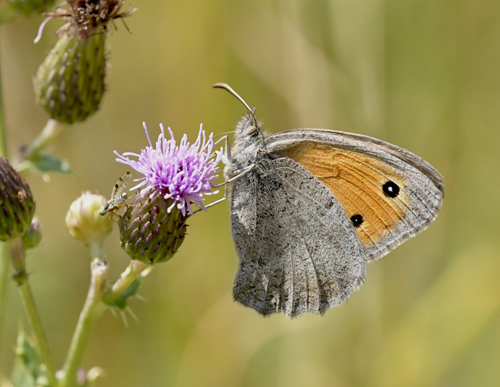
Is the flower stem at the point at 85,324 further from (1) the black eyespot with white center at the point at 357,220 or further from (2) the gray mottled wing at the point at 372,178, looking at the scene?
(1) the black eyespot with white center at the point at 357,220

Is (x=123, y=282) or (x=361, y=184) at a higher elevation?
(x=361, y=184)

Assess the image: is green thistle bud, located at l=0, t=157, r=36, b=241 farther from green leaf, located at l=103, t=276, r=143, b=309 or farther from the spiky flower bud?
green leaf, located at l=103, t=276, r=143, b=309

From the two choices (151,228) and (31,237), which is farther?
(31,237)

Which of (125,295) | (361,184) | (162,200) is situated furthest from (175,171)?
(361,184)

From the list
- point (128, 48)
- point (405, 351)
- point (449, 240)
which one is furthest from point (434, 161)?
point (128, 48)

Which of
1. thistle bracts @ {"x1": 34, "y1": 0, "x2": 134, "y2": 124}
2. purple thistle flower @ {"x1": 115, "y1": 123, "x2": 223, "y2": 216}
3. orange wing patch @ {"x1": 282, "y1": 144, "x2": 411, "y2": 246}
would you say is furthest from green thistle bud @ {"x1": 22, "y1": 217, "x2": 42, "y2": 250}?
orange wing patch @ {"x1": 282, "y1": 144, "x2": 411, "y2": 246}

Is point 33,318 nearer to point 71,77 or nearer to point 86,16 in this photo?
point 71,77
